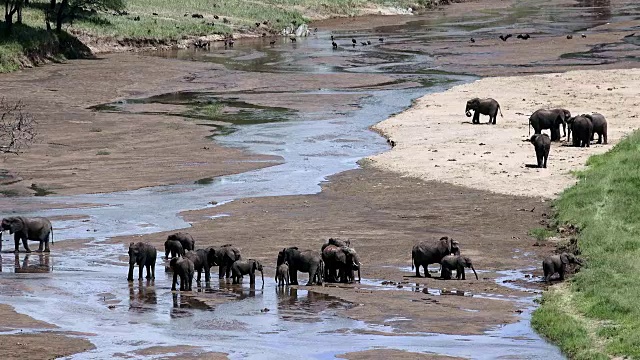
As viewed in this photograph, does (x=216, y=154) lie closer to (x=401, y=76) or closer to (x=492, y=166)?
(x=492, y=166)

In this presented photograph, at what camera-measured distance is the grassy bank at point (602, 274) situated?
20.5 meters

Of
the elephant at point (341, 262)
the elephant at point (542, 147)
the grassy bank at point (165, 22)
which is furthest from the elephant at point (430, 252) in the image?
the grassy bank at point (165, 22)

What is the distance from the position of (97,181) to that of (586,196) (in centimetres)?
1510

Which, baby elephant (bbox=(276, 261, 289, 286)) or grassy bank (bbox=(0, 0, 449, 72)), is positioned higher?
grassy bank (bbox=(0, 0, 449, 72))

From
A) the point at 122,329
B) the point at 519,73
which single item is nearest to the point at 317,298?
the point at 122,329

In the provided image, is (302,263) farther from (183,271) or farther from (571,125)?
(571,125)

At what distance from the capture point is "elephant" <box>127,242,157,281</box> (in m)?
25.7

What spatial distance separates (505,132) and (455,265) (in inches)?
828

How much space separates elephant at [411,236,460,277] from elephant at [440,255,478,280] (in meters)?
0.36

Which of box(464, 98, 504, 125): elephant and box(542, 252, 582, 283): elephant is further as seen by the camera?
box(464, 98, 504, 125): elephant

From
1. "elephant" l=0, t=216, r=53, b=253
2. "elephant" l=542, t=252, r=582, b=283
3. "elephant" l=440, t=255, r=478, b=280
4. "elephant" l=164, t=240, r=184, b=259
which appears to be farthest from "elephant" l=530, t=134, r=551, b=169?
"elephant" l=0, t=216, r=53, b=253

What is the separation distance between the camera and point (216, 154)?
44969 millimetres

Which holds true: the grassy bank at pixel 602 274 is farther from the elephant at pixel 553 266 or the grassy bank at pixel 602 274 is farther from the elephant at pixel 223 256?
the elephant at pixel 223 256

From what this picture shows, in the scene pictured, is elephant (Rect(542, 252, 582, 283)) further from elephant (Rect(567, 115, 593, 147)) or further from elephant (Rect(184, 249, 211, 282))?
elephant (Rect(567, 115, 593, 147))
